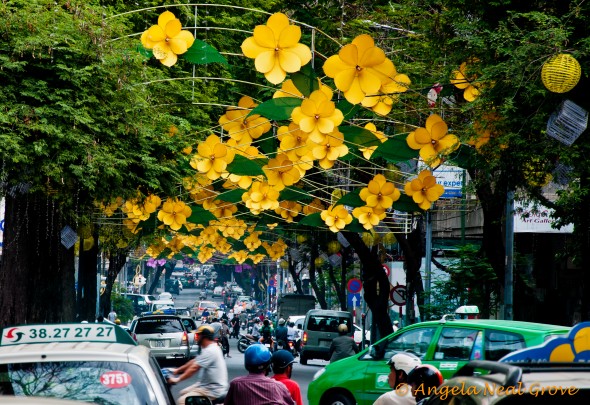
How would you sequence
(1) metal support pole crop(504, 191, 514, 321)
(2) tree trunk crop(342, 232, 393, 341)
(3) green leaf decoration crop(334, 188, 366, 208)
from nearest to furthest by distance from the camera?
(3) green leaf decoration crop(334, 188, 366, 208) < (1) metal support pole crop(504, 191, 514, 321) < (2) tree trunk crop(342, 232, 393, 341)

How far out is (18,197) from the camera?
750 inches

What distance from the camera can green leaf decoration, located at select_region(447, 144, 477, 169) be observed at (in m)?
15.4

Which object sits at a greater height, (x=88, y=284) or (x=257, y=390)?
(x=88, y=284)

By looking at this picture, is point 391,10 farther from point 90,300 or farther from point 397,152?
point 90,300

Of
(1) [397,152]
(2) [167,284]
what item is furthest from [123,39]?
(2) [167,284]

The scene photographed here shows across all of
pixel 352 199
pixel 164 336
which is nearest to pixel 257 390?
pixel 352 199

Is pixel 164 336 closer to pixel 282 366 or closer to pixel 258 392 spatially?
pixel 282 366

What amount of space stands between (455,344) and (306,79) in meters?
4.08

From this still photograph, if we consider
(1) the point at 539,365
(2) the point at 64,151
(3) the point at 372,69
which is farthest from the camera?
(2) the point at 64,151

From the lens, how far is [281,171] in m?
17.5

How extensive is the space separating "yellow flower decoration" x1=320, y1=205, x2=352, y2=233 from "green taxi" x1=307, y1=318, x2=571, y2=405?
4.80 metres

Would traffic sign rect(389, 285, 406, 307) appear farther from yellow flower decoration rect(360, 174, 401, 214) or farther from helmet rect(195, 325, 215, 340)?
helmet rect(195, 325, 215, 340)

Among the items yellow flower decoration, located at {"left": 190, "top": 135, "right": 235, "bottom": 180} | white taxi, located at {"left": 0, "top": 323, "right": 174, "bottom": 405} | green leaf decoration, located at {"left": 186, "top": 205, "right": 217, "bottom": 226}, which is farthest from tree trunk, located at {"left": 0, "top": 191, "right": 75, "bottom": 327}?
Result: white taxi, located at {"left": 0, "top": 323, "right": 174, "bottom": 405}

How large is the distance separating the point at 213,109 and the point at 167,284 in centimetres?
12714
